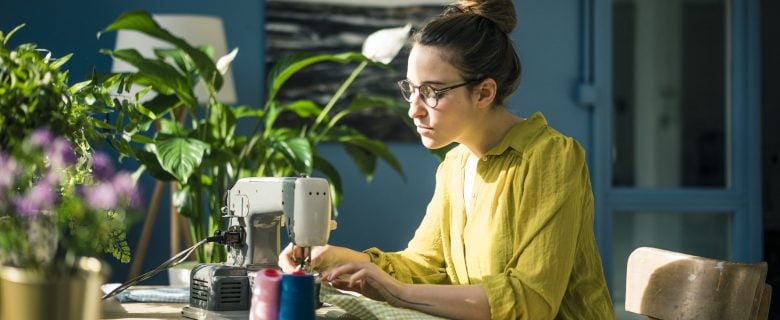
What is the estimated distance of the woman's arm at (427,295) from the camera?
1541 millimetres

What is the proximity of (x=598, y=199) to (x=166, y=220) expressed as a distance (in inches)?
74.3

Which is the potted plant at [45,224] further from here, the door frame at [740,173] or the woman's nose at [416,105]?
the door frame at [740,173]

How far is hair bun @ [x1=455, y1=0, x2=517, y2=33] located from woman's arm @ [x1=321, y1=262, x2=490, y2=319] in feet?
1.67

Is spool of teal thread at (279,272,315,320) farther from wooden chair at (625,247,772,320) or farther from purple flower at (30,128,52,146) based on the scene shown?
wooden chair at (625,247,772,320)

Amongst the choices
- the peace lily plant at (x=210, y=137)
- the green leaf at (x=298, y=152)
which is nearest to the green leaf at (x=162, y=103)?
the peace lily plant at (x=210, y=137)

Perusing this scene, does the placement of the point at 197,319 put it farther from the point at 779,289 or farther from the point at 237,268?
the point at 779,289

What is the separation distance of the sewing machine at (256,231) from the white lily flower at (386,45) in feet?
4.88

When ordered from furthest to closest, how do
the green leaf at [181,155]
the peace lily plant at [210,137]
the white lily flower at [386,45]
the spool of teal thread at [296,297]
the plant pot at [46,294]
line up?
1. the white lily flower at [386,45]
2. the peace lily plant at [210,137]
3. the green leaf at [181,155]
4. the spool of teal thread at [296,297]
5. the plant pot at [46,294]

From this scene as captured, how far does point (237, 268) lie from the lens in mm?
1579

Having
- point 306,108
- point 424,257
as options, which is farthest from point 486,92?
point 306,108

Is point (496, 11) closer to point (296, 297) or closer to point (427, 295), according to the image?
point (427, 295)

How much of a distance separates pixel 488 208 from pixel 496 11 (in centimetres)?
36

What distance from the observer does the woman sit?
5.16ft

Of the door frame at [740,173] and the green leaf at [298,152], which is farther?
the door frame at [740,173]
